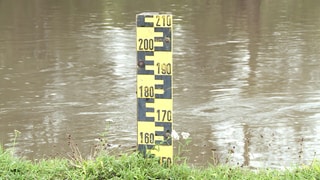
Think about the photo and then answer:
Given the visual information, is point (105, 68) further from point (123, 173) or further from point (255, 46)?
point (123, 173)

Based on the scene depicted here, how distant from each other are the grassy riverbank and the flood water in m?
1.14

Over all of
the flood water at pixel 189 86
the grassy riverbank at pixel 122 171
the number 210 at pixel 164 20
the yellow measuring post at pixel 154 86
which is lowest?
the flood water at pixel 189 86

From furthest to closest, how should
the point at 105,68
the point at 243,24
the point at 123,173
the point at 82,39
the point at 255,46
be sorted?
the point at 243,24
the point at 82,39
the point at 255,46
the point at 105,68
the point at 123,173

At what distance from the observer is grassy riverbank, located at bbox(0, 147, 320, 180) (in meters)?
4.59

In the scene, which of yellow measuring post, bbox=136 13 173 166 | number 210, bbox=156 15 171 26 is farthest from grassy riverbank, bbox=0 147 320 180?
number 210, bbox=156 15 171 26

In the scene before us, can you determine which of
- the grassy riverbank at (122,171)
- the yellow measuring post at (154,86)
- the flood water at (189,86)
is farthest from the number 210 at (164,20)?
the flood water at (189,86)

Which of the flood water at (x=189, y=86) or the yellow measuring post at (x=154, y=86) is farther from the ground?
the yellow measuring post at (x=154, y=86)

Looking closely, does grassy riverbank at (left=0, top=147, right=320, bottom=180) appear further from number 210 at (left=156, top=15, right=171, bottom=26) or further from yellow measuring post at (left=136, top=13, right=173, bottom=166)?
number 210 at (left=156, top=15, right=171, bottom=26)

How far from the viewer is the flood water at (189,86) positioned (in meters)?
6.79

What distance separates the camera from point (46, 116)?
7.90m

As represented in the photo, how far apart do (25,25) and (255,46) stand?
6673 millimetres

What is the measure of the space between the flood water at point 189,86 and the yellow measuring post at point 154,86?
120cm

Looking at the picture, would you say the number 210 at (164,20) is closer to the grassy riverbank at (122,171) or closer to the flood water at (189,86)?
the grassy riverbank at (122,171)

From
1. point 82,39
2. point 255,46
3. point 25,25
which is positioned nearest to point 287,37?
point 255,46
